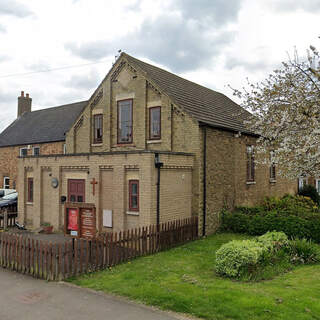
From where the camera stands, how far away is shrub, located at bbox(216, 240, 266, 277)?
9812 mm

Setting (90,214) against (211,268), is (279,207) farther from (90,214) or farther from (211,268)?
(90,214)

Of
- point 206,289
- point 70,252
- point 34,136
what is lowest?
point 206,289

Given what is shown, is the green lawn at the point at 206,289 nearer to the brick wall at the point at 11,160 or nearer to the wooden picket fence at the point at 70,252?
the wooden picket fence at the point at 70,252

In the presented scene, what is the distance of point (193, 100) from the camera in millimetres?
19344

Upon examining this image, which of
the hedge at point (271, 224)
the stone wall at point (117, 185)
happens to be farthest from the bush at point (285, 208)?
the stone wall at point (117, 185)

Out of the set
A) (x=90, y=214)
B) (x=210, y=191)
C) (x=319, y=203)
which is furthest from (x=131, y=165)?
(x=319, y=203)

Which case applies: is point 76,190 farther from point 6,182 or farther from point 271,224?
point 6,182

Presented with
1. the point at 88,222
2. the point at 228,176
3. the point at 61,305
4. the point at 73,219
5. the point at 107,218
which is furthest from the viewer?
the point at 228,176

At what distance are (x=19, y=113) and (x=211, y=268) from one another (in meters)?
37.5

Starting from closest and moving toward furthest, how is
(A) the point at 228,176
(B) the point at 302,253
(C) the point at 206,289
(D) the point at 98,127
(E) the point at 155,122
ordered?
1. (C) the point at 206,289
2. (B) the point at 302,253
3. (E) the point at 155,122
4. (A) the point at 228,176
5. (D) the point at 98,127

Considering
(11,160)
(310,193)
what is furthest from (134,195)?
(11,160)

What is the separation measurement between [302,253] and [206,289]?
16.0ft

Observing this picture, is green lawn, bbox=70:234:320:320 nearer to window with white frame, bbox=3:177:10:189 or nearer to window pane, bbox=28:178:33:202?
window pane, bbox=28:178:33:202

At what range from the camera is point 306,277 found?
32.2 feet
